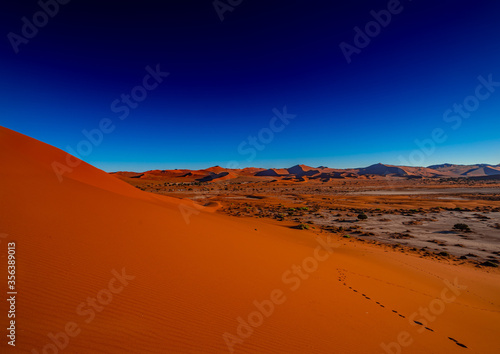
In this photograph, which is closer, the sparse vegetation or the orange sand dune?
the orange sand dune

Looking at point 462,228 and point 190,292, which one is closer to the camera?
point 190,292

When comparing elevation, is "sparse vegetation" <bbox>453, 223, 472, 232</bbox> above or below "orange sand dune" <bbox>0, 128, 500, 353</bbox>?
below

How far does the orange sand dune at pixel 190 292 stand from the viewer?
320 centimetres

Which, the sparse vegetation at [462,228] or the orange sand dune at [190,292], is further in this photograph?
the sparse vegetation at [462,228]

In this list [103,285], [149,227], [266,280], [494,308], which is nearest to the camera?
[103,285]

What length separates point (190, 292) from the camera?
445 centimetres

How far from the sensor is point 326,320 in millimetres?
→ 4406

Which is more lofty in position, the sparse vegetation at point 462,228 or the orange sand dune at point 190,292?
the orange sand dune at point 190,292

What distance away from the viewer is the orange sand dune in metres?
3.20

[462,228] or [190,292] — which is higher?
[190,292]

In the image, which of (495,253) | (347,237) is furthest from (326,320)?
(495,253)

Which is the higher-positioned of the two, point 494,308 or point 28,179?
point 28,179

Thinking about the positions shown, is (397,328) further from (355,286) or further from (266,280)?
(266,280)

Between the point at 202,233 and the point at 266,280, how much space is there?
400 centimetres
